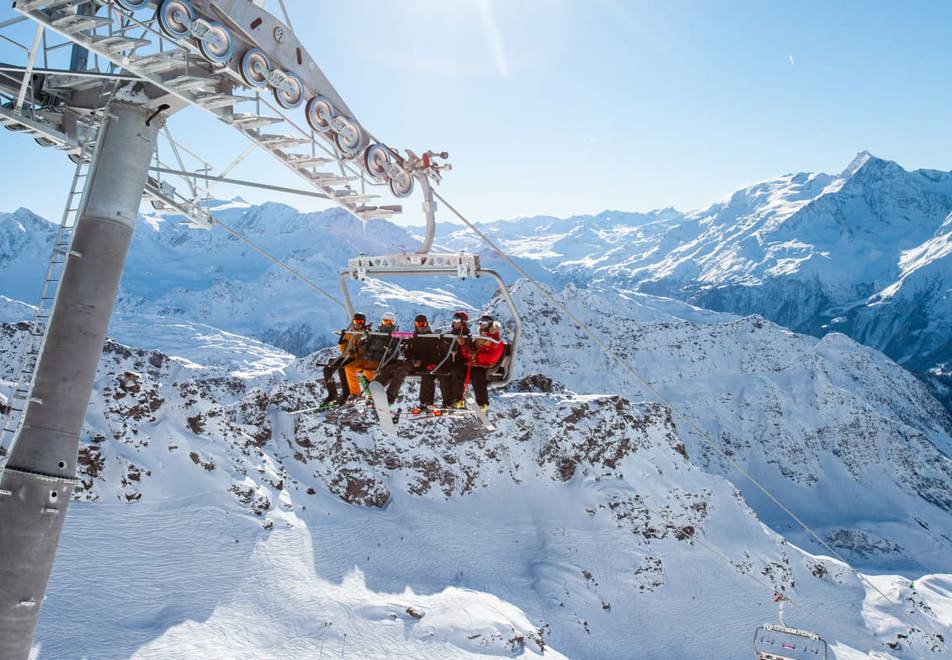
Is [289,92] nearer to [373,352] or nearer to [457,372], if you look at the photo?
[373,352]

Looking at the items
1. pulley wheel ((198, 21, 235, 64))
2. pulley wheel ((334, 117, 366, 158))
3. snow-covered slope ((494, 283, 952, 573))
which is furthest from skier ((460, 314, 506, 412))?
snow-covered slope ((494, 283, 952, 573))

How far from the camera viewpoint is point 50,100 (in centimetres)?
1059

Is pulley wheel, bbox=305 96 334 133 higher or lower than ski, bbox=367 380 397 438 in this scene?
higher

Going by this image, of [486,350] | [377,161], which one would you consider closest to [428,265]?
Result: [377,161]

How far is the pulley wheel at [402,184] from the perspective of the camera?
516 inches

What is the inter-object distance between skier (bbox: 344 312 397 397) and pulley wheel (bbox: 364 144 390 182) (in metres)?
4.10

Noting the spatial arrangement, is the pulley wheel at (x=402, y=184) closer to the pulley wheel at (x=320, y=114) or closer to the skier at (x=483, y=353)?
the pulley wheel at (x=320, y=114)

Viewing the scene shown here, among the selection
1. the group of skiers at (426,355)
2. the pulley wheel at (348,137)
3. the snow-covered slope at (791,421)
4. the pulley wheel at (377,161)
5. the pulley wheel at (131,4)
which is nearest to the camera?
the pulley wheel at (131,4)

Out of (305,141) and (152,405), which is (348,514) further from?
(305,141)

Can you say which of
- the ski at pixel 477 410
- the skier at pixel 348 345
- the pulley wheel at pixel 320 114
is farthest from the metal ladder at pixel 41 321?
the ski at pixel 477 410

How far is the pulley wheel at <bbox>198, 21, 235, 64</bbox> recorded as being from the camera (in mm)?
9367

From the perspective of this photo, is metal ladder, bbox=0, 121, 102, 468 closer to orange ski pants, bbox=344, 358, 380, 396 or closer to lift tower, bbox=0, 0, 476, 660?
lift tower, bbox=0, 0, 476, 660

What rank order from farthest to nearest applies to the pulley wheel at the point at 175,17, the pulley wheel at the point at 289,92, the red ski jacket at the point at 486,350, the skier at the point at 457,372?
the skier at the point at 457,372, the red ski jacket at the point at 486,350, the pulley wheel at the point at 289,92, the pulley wheel at the point at 175,17

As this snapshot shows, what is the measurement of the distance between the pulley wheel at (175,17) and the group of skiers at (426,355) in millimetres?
7846
